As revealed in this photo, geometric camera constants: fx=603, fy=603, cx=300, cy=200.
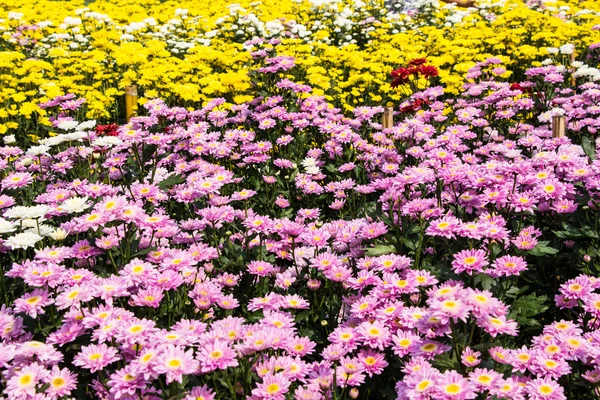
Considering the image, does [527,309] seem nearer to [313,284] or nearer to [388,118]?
[313,284]

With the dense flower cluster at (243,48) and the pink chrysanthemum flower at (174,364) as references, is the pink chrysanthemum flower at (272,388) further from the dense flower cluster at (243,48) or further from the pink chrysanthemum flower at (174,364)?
the dense flower cluster at (243,48)

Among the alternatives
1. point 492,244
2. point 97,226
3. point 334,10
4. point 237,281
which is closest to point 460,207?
point 492,244

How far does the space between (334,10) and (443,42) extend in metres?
2.97

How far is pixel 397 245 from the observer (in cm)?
314

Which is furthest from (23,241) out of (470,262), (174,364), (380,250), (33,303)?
(470,262)

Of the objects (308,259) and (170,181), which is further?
(170,181)

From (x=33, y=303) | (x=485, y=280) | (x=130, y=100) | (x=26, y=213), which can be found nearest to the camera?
(x=33, y=303)

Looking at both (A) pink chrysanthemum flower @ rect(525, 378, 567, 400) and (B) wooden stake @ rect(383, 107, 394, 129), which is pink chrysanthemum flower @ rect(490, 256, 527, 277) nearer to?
(A) pink chrysanthemum flower @ rect(525, 378, 567, 400)

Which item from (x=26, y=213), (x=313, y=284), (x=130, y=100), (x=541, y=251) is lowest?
(x=130, y=100)

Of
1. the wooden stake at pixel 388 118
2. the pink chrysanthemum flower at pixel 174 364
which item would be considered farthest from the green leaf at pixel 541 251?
the wooden stake at pixel 388 118

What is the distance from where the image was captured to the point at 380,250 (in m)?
3.05

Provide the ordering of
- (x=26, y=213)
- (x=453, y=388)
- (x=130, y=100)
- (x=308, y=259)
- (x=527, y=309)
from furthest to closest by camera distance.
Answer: (x=130, y=100)
(x=308, y=259)
(x=26, y=213)
(x=527, y=309)
(x=453, y=388)

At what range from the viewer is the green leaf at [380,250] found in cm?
302

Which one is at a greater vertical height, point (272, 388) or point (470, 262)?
point (470, 262)
